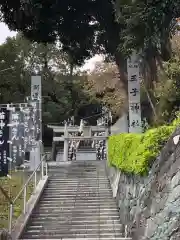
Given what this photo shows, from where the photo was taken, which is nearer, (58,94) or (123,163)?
(123,163)

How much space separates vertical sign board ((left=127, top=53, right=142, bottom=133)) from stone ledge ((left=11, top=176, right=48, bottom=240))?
11.9 feet

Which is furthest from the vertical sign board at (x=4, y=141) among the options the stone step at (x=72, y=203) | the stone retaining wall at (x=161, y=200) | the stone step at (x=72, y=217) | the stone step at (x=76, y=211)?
the stone retaining wall at (x=161, y=200)

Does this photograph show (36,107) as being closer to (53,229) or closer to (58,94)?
(53,229)

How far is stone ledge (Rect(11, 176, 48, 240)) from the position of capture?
9.28 m

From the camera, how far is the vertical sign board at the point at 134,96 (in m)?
13.2

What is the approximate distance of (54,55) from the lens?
33.5m

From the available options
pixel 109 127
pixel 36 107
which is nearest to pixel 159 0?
pixel 36 107

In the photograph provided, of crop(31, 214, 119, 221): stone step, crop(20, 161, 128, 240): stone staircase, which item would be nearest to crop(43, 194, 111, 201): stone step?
crop(20, 161, 128, 240): stone staircase

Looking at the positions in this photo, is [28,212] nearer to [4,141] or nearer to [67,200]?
[67,200]

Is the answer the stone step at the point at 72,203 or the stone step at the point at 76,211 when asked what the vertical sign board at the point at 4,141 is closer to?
the stone step at the point at 72,203

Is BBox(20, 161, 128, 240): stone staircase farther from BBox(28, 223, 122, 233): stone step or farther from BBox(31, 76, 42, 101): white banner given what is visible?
BBox(31, 76, 42, 101): white banner

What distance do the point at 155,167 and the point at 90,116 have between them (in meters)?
27.1

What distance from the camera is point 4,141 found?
1468 cm

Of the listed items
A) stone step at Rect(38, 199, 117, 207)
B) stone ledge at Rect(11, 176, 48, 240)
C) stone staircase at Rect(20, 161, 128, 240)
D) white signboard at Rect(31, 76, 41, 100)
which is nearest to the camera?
stone ledge at Rect(11, 176, 48, 240)
